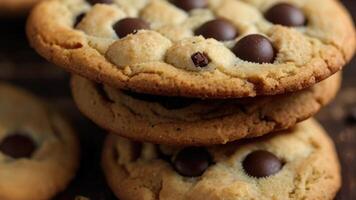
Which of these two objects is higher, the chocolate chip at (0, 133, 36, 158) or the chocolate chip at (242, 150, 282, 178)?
the chocolate chip at (242, 150, 282, 178)

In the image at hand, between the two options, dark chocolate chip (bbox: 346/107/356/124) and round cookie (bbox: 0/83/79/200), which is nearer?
round cookie (bbox: 0/83/79/200)

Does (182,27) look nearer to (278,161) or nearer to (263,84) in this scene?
(263,84)

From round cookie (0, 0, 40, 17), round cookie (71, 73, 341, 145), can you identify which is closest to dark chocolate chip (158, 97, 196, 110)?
round cookie (71, 73, 341, 145)

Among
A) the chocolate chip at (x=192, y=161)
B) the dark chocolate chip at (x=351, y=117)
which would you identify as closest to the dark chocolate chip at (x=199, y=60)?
the chocolate chip at (x=192, y=161)

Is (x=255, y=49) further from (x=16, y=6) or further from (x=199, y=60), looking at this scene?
(x=16, y=6)

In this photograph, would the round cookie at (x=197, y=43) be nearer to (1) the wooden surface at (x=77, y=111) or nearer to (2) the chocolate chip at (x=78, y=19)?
(2) the chocolate chip at (x=78, y=19)

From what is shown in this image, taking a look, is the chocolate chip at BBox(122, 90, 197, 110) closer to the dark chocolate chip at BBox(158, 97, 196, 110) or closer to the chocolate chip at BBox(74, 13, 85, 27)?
the dark chocolate chip at BBox(158, 97, 196, 110)
